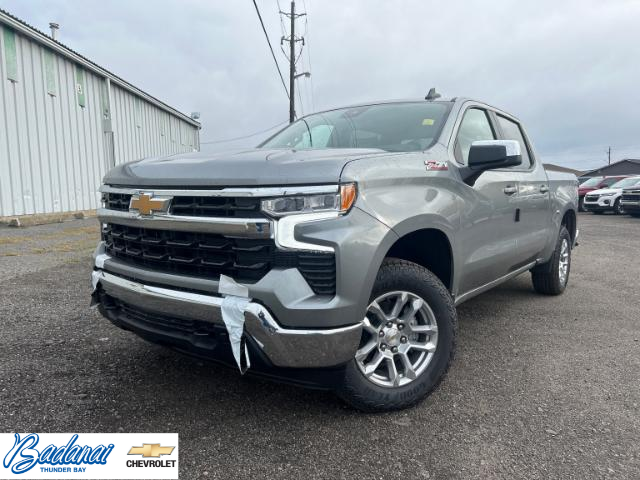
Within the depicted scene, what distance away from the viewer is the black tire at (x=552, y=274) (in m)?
4.77

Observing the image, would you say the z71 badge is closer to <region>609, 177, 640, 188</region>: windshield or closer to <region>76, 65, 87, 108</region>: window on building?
<region>76, 65, 87, 108</region>: window on building

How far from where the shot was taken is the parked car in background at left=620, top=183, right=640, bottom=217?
16.1 meters

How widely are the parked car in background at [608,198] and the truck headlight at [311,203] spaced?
19770 mm

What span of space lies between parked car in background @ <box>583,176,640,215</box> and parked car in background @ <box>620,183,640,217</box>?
6.11ft

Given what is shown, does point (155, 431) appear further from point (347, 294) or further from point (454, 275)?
point (454, 275)

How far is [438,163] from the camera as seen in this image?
275cm

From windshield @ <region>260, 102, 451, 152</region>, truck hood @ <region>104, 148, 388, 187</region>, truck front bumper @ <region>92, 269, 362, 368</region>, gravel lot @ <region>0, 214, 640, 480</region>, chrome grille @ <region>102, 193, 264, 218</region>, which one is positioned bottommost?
gravel lot @ <region>0, 214, 640, 480</region>

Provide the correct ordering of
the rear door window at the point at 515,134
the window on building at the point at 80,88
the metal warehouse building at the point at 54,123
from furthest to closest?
the window on building at the point at 80,88, the metal warehouse building at the point at 54,123, the rear door window at the point at 515,134

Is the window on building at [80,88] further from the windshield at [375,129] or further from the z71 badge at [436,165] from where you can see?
the z71 badge at [436,165]

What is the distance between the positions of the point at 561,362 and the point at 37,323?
404 cm

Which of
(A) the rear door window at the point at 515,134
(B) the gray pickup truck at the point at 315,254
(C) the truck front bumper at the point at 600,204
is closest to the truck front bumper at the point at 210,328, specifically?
(B) the gray pickup truck at the point at 315,254

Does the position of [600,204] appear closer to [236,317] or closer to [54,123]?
[54,123]

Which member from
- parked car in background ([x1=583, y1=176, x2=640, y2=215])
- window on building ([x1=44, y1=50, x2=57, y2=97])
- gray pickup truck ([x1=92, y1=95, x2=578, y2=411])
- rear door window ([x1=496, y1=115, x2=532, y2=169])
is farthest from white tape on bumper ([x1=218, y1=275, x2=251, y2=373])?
parked car in background ([x1=583, y1=176, x2=640, y2=215])

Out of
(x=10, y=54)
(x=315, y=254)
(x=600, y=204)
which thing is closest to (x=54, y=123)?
(x=10, y=54)
